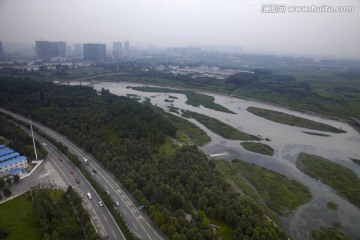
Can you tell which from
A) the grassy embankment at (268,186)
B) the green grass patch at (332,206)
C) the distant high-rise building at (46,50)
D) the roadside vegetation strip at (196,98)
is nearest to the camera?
the green grass patch at (332,206)

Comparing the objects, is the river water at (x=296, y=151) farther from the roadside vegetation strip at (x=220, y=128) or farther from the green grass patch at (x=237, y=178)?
the green grass patch at (x=237, y=178)

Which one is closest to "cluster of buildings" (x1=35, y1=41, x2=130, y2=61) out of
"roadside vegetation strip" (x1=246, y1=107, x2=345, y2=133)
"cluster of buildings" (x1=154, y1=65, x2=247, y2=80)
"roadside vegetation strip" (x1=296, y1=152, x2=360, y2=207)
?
"cluster of buildings" (x1=154, y1=65, x2=247, y2=80)

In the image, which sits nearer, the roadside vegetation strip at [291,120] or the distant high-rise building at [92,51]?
the roadside vegetation strip at [291,120]

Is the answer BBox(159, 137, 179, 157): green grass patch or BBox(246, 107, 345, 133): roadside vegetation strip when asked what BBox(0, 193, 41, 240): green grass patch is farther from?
BBox(246, 107, 345, 133): roadside vegetation strip

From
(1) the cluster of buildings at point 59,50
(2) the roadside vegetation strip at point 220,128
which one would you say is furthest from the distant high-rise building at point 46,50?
(2) the roadside vegetation strip at point 220,128

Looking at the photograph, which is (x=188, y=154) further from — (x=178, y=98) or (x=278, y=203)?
(x=178, y=98)

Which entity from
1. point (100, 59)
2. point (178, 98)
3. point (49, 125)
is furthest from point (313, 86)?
point (100, 59)

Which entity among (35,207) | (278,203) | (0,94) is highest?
(0,94)
